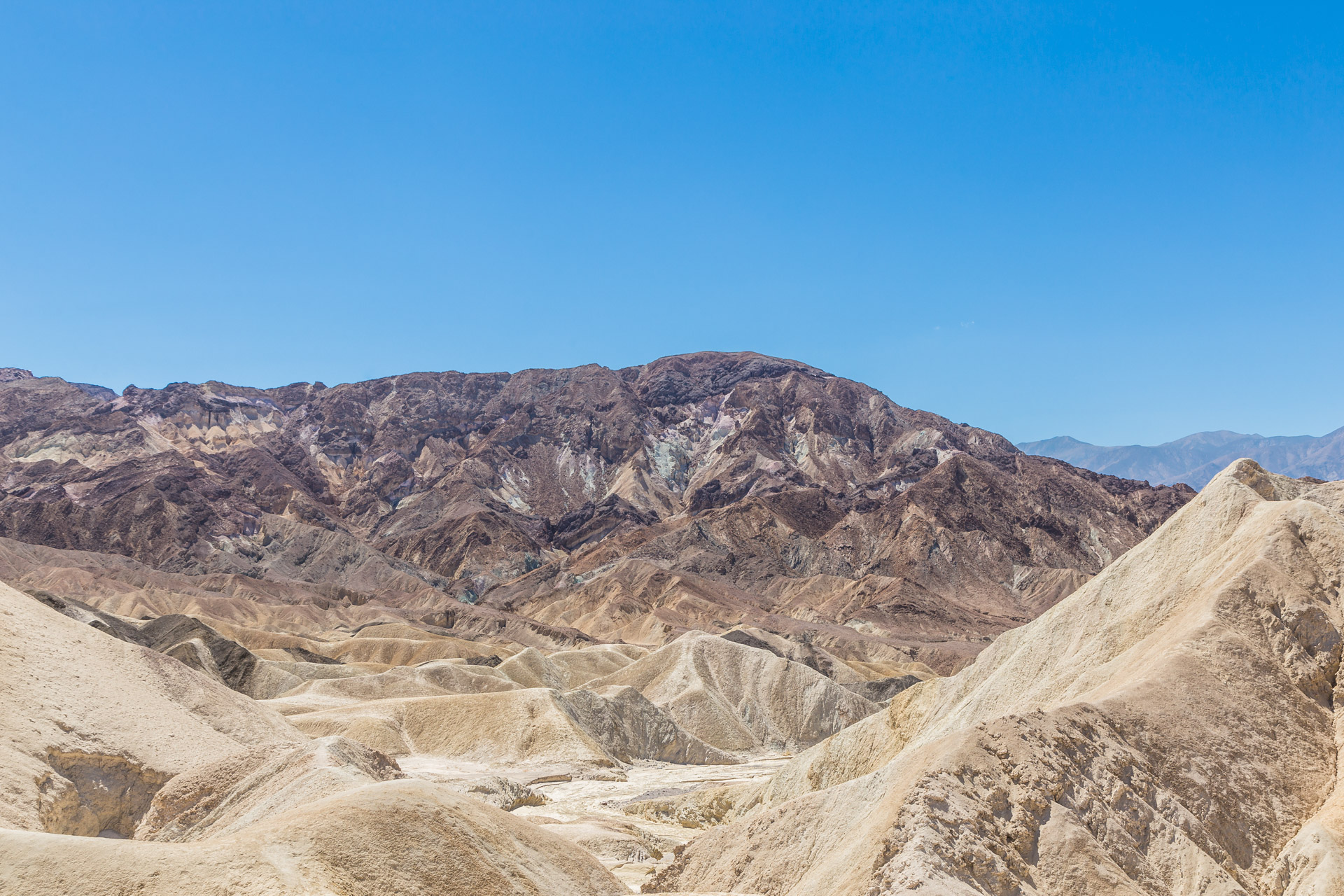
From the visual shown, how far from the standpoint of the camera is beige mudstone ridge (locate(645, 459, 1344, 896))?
52.9 feet

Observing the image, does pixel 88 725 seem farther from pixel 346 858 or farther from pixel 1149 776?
pixel 1149 776

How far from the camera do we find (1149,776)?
58.8 feet

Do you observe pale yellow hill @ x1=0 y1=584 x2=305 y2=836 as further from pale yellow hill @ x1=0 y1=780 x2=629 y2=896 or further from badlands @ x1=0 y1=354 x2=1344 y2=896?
pale yellow hill @ x1=0 y1=780 x2=629 y2=896

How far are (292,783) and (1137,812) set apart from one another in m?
17.0

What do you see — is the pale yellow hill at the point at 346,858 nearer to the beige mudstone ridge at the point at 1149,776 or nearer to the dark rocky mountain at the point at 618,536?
the beige mudstone ridge at the point at 1149,776

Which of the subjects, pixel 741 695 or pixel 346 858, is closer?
pixel 346 858

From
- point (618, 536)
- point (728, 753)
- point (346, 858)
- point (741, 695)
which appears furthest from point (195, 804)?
point (618, 536)

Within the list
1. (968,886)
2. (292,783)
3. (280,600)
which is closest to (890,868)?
(968,886)

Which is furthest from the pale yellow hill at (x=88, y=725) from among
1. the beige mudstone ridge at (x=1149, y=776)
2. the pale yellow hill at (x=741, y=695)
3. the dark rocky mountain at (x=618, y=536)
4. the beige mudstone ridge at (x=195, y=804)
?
the dark rocky mountain at (x=618, y=536)

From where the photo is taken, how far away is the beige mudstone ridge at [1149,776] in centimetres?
1612

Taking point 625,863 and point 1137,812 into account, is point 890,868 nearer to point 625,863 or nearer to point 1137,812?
point 1137,812

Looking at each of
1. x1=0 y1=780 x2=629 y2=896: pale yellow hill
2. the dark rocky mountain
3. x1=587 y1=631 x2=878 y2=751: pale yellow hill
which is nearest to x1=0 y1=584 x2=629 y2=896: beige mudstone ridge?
x1=0 y1=780 x2=629 y2=896: pale yellow hill

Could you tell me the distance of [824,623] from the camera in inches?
4897

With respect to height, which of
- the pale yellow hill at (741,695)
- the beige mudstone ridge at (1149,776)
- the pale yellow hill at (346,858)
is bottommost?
the pale yellow hill at (741,695)
